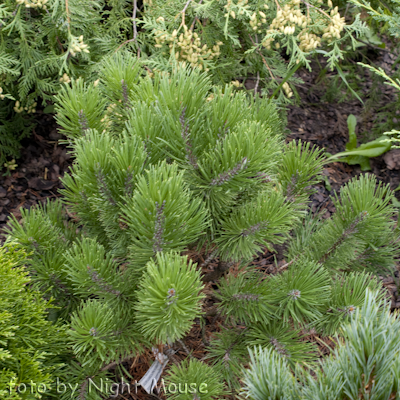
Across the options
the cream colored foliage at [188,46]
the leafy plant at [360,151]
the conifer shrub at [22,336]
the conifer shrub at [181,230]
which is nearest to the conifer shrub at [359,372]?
the conifer shrub at [181,230]

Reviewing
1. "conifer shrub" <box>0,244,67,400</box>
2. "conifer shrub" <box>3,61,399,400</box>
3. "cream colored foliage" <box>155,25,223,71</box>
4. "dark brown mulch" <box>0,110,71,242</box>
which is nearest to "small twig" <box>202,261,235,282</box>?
"conifer shrub" <box>3,61,399,400</box>

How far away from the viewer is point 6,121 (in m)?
2.79

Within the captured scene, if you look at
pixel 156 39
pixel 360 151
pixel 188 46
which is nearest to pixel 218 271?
pixel 188 46

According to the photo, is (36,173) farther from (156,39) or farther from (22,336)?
(22,336)

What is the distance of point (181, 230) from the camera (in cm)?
107

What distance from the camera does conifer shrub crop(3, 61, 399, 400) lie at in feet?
3.42

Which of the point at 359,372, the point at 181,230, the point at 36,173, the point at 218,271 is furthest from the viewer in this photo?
the point at 36,173

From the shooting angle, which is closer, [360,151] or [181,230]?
[181,230]

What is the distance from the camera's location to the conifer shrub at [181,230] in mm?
1043

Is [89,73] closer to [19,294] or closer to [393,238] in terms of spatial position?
[19,294]

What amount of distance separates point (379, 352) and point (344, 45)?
3717 mm

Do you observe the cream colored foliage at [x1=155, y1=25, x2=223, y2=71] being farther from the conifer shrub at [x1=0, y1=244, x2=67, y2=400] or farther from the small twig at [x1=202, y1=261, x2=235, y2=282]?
the conifer shrub at [x1=0, y1=244, x2=67, y2=400]

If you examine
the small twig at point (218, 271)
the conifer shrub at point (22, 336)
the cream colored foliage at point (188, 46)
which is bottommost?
the small twig at point (218, 271)

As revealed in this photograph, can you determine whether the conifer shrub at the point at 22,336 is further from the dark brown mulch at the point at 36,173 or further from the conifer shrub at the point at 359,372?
the dark brown mulch at the point at 36,173
